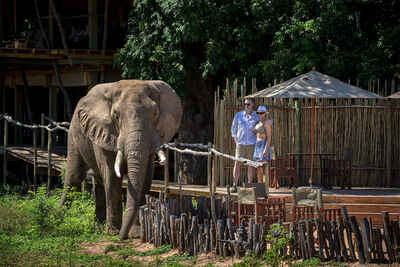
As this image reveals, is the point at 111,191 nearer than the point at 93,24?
Yes

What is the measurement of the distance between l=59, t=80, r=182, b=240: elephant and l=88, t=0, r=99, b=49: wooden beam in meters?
9.76

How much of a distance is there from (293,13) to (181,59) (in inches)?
119

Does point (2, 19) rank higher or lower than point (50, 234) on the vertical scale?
higher

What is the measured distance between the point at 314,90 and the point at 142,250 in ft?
14.2

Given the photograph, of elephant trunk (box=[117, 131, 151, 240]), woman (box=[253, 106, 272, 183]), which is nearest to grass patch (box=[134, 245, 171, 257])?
elephant trunk (box=[117, 131, 151, 240])

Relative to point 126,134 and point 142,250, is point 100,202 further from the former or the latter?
point 142,250

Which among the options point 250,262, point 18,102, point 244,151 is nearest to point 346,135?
point 244,151

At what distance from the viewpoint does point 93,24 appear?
2083 centimetres

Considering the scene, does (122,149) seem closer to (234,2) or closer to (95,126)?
(95,126)

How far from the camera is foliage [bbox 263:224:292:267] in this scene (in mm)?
7473

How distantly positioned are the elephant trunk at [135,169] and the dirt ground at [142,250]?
0.73 feet

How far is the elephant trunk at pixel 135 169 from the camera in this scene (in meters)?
9.54

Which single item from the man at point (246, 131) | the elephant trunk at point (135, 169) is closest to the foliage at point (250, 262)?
the elephant trunk at point (135, 169)

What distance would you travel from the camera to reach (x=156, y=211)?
9.28 m
